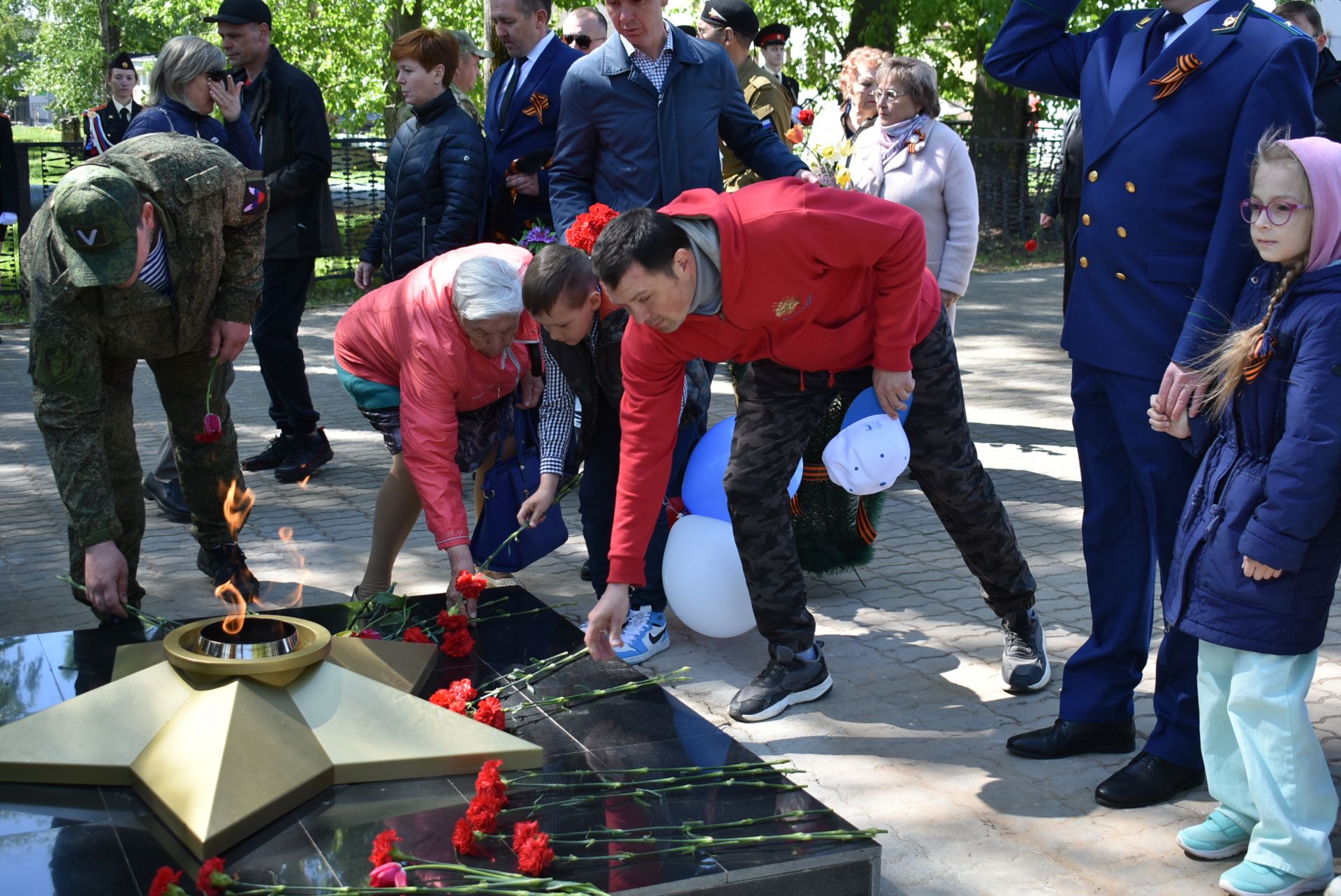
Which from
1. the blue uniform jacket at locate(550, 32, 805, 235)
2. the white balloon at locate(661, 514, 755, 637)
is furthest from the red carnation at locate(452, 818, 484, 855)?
the blue uniform jacket at locate(550, 32, 805, 235)

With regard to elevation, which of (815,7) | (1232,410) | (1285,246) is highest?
(815,7)

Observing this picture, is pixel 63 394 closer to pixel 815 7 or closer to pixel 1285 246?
pixel 1285 246

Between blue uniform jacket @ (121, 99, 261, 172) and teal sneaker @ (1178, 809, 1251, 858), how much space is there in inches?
170

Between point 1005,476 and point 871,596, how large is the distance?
204cm

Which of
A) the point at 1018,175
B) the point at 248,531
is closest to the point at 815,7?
the point at 1018,175

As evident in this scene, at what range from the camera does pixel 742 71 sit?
266 inches

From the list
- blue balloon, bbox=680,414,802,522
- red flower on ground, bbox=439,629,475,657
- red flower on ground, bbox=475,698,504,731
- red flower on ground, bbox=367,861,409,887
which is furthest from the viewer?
blue balloon, bbox=680,414,802,522

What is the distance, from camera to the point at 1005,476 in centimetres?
667

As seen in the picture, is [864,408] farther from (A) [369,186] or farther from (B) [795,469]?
(A) [369,186]

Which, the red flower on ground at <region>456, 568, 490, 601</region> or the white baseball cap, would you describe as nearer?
the white baseball cap

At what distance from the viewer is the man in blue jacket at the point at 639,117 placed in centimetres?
484

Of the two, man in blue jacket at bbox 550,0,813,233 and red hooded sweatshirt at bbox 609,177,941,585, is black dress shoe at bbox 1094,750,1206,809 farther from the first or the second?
man in blue jacket at bbox 550,0,813,233

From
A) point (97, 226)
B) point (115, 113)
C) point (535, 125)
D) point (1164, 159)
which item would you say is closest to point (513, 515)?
point (97, 226)

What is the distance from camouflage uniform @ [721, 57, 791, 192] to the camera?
652 centimetres
